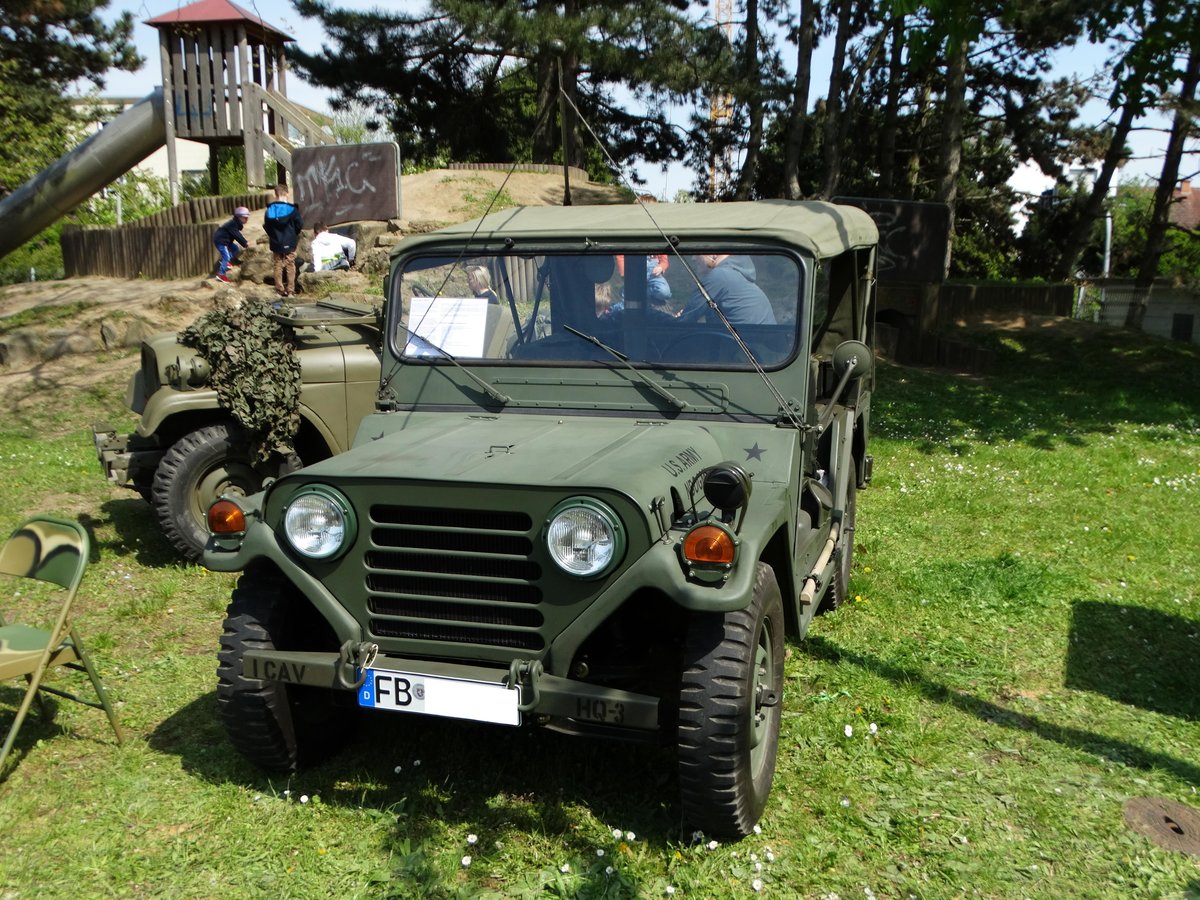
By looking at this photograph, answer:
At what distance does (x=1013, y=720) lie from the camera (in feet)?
14.9

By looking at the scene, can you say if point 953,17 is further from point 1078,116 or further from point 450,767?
point 1078,116

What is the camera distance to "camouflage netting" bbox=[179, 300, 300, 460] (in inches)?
239

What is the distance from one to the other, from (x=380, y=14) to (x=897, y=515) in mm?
15556

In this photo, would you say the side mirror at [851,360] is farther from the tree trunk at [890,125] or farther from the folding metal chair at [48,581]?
the tree trunk at [890,125]

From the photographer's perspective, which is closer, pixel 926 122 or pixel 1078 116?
pixel 1078 116

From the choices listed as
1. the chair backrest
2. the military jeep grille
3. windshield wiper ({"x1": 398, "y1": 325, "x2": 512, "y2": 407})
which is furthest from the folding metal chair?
windshield wiper ({"x1": 398, "y1": 325, "x2": 512, "y2": 407})

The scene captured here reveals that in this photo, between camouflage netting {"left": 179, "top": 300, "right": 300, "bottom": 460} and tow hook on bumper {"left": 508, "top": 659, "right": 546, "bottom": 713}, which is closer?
tow hook on bumper {"left": 508, "top": 659, "right": 546, "bottom": 713}

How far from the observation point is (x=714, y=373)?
4.27m

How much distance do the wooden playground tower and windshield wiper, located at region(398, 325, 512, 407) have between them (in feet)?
41.7

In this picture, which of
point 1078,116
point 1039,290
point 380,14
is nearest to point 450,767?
point 1039,290

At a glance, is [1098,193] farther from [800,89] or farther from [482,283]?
[482,283]

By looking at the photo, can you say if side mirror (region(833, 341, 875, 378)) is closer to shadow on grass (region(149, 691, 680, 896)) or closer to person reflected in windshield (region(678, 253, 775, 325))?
person reflected in windshield (region(678, 253, 775, 325))

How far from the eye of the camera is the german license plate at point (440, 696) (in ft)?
10.8

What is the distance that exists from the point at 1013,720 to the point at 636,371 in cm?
217
